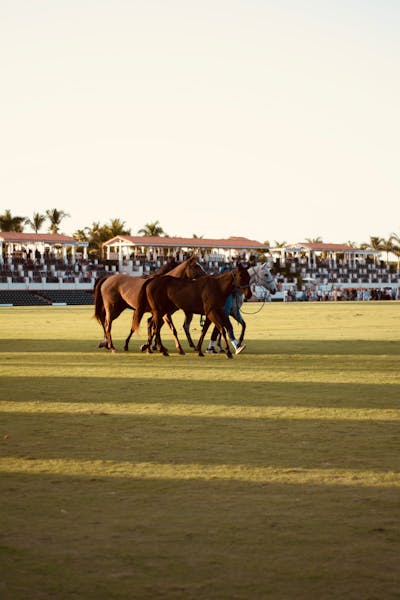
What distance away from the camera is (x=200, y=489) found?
6109 millimetres

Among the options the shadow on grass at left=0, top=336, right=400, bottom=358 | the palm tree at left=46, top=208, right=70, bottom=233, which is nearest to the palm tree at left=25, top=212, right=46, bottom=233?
the palm tree at left=46, top=208, right=70, bottom=233

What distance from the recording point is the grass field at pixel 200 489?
170 inches

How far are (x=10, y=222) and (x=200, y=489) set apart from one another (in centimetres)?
11410

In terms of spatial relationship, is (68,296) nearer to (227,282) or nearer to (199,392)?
(227,282)

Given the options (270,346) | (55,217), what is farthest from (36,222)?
(270,346)

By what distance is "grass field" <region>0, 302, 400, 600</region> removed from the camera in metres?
4.31

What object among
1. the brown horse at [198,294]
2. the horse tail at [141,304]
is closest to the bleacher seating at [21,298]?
the horse tail at [141,304]

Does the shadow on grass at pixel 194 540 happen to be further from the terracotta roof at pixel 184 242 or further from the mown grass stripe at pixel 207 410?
the terracotta roof at pixel 184 242

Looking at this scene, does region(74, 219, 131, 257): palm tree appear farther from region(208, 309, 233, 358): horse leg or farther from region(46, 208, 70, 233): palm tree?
region(208, 309, 233, 358): horse leg

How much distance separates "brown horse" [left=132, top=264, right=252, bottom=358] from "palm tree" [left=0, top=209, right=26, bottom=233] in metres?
102

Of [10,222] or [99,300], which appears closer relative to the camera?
[99,300]

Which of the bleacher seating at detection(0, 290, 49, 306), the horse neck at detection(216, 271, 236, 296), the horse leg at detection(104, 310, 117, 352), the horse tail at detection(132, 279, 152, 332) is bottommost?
the bleacher seating at detection(0, 290, 49, 306)

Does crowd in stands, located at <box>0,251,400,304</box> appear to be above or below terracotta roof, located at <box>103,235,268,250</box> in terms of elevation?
below

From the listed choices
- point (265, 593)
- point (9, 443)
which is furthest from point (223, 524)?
point (9, 443)
